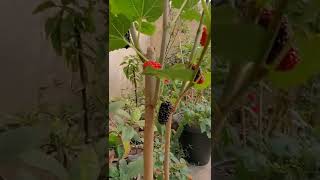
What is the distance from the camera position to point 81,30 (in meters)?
0.36

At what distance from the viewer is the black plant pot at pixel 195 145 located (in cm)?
243

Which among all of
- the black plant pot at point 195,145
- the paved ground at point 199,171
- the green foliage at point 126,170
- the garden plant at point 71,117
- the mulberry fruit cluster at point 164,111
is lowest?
the paved ground at point 199,171

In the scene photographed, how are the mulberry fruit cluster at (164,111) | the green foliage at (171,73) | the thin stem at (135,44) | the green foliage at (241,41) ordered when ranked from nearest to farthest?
the green foliage at (241,41), the green foliage at (171,73), the thin stem at (135,44), the mulberry fruit cluster at (164,111)

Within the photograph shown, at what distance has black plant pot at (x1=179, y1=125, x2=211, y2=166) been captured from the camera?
95.5 inches

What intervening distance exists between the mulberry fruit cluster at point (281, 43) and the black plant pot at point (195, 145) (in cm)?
216

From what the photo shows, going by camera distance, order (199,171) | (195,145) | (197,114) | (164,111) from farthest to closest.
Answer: (195,145) < (199,171) < (197,114) < (164,111)

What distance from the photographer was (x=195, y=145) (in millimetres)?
2482

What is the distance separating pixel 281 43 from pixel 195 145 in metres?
2.27

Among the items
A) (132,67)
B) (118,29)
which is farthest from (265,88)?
(132,67)

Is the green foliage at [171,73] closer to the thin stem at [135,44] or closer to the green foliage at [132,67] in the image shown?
the thin stem at [135,44]

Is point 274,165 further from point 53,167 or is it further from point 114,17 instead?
point 114,17

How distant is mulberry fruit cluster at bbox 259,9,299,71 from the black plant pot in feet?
7.07

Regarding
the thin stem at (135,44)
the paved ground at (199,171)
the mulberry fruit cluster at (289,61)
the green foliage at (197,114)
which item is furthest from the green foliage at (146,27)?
the paved ground at (199,171)

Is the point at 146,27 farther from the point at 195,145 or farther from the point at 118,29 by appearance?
the point at 195,145
